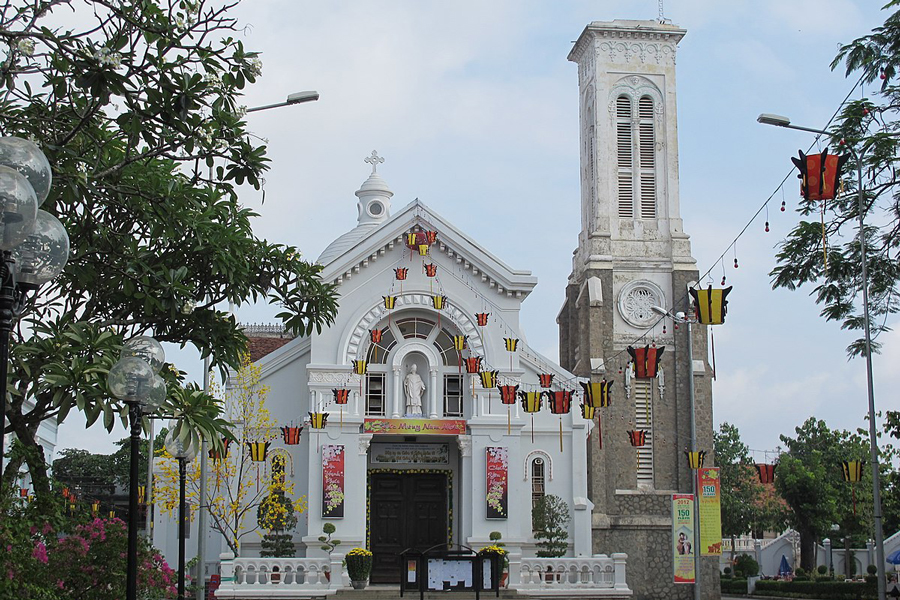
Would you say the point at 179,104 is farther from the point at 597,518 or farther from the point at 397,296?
the point at 597,518

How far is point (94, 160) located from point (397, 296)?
76.3 feet

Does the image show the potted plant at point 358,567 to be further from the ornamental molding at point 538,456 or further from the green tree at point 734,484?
the green tree at point 734,484

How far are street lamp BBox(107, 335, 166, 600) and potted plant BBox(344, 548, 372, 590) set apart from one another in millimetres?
20597

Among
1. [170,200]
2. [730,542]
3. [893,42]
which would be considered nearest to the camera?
[170,200]

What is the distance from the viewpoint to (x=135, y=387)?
40.9ft

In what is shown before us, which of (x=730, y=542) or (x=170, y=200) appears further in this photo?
(x=730, y=542)

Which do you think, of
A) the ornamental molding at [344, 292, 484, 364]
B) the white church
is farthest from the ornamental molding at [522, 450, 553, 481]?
the ornamental molding at [344, 292, 484, 364]

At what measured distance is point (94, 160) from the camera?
1480cm

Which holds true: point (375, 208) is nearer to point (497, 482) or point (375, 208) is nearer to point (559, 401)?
point (497, 482)

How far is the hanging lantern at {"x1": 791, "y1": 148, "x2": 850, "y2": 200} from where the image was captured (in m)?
22.0

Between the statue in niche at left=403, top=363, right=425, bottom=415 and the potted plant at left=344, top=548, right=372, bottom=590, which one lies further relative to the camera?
the statue in niche at left=403, top=363, right=425, bottom=415

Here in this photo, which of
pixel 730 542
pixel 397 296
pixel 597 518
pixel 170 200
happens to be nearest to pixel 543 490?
pixel 597 518

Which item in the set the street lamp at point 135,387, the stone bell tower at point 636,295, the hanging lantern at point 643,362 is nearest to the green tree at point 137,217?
the street lamp at point 135,387

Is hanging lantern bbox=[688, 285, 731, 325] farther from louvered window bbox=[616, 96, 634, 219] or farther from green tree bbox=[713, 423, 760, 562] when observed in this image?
green tree bbox=[713, 423, 760, 562]
